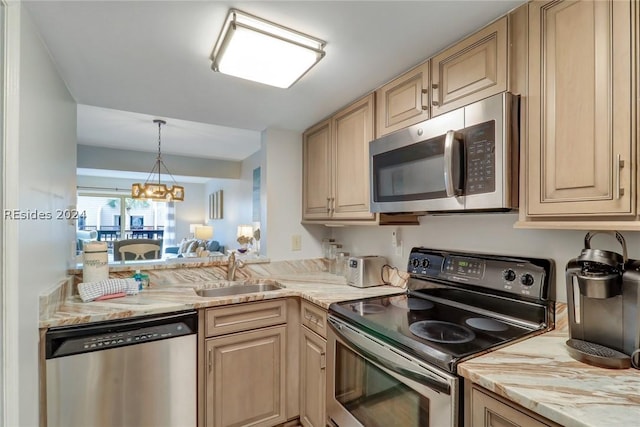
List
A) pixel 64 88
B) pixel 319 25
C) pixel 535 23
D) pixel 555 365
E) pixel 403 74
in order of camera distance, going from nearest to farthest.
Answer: pixel 555 365, pixel 535 23, pixel 319 25, pixel 403 74, pixel 64 88

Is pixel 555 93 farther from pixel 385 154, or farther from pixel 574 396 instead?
pixel 574 396

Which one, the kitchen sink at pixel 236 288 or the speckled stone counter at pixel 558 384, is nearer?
the speckled stone counter at pixel 558 384

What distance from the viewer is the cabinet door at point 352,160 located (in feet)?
6.14

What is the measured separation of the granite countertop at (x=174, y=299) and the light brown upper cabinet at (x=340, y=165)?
0.47 metres

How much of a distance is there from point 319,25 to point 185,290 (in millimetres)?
1725

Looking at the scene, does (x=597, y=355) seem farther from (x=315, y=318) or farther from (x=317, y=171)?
(x=317, y=171)

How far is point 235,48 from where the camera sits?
1.29m

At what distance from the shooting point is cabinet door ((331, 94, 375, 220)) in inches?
73.7

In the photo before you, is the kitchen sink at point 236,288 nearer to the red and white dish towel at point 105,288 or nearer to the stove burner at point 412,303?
the red and white dish towel at point 105,288

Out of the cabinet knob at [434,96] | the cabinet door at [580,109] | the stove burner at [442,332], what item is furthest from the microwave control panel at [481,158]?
the stove burner at [442,332]

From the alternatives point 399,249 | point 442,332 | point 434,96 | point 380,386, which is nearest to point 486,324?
point 442,332

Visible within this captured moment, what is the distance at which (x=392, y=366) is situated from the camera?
3.95ft

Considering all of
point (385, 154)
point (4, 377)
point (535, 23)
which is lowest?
point (4, 377)

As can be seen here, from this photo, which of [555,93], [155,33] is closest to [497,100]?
[555,93]
